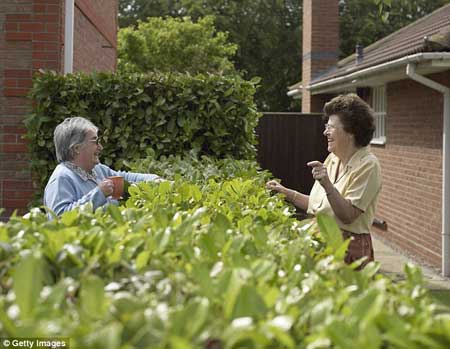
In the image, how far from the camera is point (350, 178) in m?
4.54

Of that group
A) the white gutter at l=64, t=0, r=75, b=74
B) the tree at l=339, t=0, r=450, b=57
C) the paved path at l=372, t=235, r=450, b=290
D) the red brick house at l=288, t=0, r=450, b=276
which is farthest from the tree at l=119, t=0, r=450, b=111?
the white gutter at l=64, t=0, r=75, b=74

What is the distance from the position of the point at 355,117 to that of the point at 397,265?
23.1 feet

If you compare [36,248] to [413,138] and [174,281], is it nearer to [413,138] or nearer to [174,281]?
[174,281]

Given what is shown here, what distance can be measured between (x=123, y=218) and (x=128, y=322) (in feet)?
4.33

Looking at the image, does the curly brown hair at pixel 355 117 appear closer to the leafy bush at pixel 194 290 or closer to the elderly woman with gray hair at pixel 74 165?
the elderly woman with gray hair at pixel 74 165

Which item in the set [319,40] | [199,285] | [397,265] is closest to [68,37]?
[397,265]

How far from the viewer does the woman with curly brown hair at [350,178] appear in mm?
4422

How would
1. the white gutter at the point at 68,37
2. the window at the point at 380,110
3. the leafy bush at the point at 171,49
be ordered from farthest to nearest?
1. the leafy bush at the point at 171,49
2. the window at the point at 380,110
3. the white gutter at the point at 68,37

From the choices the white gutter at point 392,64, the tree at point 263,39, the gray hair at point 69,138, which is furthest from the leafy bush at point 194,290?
the tree at point 263,39

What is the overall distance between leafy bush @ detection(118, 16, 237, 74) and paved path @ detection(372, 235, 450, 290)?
15.1m

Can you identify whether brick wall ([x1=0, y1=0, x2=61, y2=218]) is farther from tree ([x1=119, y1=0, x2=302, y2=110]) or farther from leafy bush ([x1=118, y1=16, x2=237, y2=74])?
tree ([x1=119, y1=0, x2=302, y2=110])

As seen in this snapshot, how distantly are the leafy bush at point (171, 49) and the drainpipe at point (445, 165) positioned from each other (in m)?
17.7

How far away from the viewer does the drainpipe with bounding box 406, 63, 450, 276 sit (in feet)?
33.6

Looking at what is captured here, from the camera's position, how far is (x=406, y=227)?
12.6 meters
